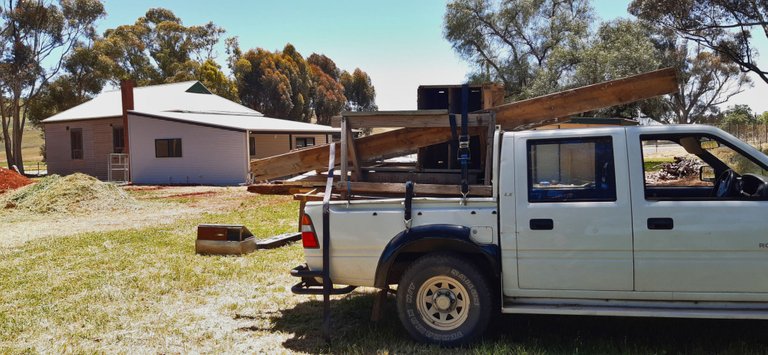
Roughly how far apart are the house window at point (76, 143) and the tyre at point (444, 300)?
117 feet

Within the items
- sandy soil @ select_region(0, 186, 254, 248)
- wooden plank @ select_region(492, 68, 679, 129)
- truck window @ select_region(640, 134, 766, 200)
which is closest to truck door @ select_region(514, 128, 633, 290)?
truck window @ select_region(640, 134, 766, 200)

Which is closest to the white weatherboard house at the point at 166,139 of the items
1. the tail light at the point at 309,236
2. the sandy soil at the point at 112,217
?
the sandy soil at the point at 112,217

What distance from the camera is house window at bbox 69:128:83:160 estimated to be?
3606 cm

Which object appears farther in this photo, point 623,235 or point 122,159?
point 122,159

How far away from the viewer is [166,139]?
99.9ft

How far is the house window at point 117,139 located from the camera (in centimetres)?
3422

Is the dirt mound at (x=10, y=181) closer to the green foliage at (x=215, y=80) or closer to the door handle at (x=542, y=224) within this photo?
the door handle at (x=542, y=224)

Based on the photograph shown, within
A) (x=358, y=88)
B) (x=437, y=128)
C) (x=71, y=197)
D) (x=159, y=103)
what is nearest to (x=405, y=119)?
(x=437, y=128)

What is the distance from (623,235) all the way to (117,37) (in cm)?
5672

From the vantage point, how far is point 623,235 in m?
4.68

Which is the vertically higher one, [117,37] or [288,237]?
[117,37]

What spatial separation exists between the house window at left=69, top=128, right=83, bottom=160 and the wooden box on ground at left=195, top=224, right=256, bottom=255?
29.9 metres

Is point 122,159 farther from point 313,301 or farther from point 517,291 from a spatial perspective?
point 517,291

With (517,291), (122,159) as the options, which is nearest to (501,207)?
(517,291)
